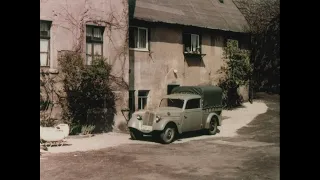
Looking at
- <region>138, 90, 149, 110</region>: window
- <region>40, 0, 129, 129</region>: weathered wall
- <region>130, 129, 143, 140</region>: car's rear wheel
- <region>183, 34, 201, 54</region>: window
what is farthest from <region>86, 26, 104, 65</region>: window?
<region>183, 34, 201, 54</region>: window

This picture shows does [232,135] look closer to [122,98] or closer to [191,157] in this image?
[191,157]


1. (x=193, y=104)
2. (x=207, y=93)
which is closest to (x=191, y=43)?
(x=207, y=93)

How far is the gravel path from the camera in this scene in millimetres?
9062

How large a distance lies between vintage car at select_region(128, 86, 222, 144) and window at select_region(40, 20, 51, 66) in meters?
3.30

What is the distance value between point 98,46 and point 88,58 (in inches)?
25.5

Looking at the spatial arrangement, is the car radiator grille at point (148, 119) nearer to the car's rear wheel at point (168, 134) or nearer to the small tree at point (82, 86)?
the car's rear wheel at point (168, 134)

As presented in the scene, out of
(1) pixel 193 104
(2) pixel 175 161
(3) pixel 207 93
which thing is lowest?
(2) pixel 175 161

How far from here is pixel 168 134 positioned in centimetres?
1096

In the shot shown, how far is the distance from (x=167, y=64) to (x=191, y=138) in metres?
4.86

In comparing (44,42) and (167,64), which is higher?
(44,42)

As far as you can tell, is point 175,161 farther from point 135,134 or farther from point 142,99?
point 142,99

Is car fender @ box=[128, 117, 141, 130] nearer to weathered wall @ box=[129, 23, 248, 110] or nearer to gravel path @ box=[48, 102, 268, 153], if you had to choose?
gravel path @ box=[48, 102, 268, 153]
